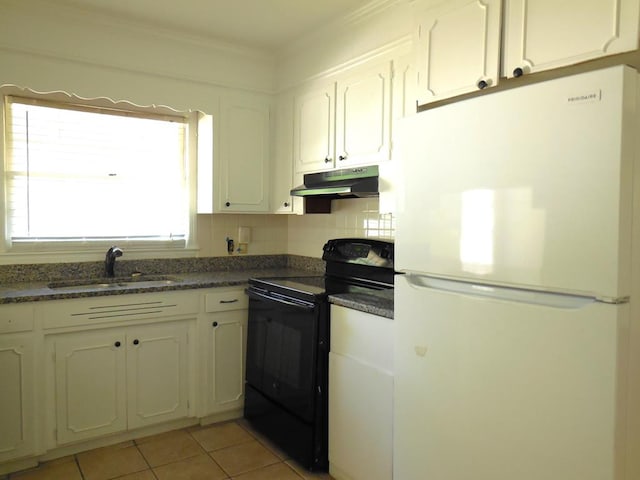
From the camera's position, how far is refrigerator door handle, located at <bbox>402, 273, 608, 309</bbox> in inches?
53.5

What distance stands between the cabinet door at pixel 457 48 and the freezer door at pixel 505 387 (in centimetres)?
77

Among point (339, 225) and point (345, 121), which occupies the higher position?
point (345, 121)

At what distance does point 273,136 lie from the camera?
3428 millimetres

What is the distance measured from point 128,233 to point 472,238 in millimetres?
2369

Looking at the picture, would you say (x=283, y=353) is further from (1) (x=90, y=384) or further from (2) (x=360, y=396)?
(1) (x=90, y=384)

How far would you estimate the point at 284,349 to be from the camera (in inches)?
106

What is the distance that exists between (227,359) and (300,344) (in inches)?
28.2

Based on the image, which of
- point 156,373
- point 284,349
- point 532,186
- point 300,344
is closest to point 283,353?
point 284,349

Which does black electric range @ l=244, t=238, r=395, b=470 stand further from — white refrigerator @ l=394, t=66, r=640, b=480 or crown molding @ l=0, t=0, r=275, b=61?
crown molding @ l=0, t=0, r=275, b=61

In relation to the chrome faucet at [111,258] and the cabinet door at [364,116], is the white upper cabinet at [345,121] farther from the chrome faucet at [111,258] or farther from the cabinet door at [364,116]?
the chrome faucet at [111,258]

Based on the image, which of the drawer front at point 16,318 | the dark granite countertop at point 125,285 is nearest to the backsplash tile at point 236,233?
the dark granite countertop at point 125,285

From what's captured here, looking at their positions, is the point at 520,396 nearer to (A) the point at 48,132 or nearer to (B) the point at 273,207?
(B) the point at 273,207

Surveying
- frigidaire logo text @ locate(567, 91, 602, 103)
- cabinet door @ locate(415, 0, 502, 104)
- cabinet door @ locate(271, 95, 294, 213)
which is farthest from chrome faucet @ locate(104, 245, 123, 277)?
frigidaire logo text @ locate(567, 91, 602, 103)

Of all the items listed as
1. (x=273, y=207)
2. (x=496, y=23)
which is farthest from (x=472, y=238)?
(x=273, y=207)
